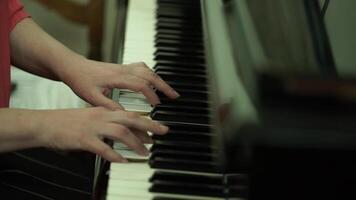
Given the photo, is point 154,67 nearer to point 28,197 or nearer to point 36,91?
point 28,197

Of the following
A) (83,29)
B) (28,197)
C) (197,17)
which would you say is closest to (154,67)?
(197,17)

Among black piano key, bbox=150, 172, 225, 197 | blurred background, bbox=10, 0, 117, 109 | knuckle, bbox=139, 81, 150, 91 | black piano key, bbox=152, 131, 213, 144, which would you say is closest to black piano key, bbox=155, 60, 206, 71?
knuckle, bbox=139, 81, 150, 91

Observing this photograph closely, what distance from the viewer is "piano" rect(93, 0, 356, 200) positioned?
548mm

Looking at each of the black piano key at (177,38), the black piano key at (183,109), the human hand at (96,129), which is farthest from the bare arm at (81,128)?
the black piano key at (177,38)

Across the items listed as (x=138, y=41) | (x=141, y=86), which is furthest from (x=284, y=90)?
(x=138, y=41)

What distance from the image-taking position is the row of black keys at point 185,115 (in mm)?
803

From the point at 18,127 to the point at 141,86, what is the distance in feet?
0.69

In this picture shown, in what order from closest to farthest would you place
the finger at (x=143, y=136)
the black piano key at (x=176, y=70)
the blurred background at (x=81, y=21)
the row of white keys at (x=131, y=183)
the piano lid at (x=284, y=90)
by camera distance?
the piano lid at (x=284, y=90) → the row of white keys at (x=131, y=183) → the finger at (x=143, y=136) → the black piano key at (x=176, y=70) → the blurred background at (x=81, y=21)

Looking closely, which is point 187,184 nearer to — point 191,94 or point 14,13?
point 191,94

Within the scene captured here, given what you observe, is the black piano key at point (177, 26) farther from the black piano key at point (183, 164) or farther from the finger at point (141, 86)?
the black piano key at point (183, 164)

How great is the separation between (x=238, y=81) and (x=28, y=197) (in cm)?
58

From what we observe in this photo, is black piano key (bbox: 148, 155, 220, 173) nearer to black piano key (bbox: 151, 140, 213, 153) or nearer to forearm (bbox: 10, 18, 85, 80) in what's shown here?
black piano key (bbox: 151, 140, 213, 153)

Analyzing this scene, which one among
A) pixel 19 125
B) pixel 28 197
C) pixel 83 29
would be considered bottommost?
pixel 28 197

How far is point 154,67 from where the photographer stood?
113 cm
